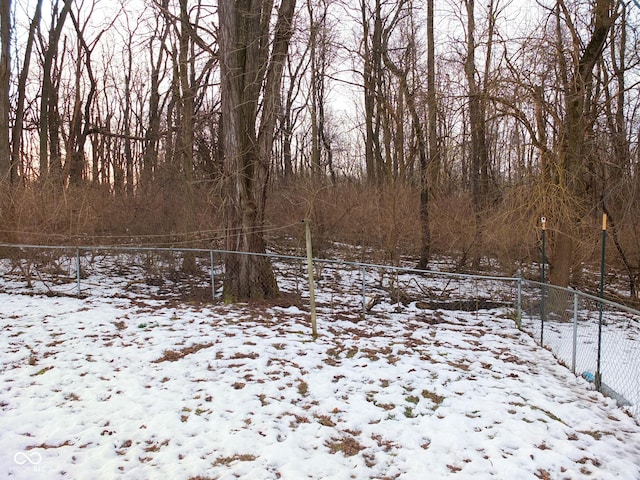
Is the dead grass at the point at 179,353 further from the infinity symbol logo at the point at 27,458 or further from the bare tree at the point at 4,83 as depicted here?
the bare tree at the point at 4,83

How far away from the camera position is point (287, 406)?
438cm

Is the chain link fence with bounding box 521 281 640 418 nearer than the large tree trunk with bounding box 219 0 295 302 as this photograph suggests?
Yes

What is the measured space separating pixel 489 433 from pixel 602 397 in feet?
6.27

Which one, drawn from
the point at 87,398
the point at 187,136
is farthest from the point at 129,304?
the point at 187,136

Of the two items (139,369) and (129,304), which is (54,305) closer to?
(129,304)

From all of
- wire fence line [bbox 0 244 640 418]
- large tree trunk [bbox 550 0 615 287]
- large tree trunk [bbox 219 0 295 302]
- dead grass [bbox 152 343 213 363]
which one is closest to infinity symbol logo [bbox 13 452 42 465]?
dead grass [bbox 152 343 213 363]

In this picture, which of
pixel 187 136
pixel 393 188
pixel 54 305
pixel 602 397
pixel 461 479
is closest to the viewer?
pixel 461 479

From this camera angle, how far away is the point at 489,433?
3898 millimetres

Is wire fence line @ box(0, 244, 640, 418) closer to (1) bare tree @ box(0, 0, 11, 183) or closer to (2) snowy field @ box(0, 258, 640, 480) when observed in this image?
(2) snowy field @ box(0, 258, 640, 480)

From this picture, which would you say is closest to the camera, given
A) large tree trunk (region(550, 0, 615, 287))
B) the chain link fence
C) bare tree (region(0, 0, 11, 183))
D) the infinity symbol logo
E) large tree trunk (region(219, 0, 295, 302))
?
the infinity symbol logo

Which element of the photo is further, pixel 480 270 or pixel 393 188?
pixel 480 270

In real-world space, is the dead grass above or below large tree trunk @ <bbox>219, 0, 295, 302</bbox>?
below

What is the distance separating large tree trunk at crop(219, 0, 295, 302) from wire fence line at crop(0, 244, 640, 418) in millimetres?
437

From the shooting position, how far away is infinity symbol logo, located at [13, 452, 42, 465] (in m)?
3.31
